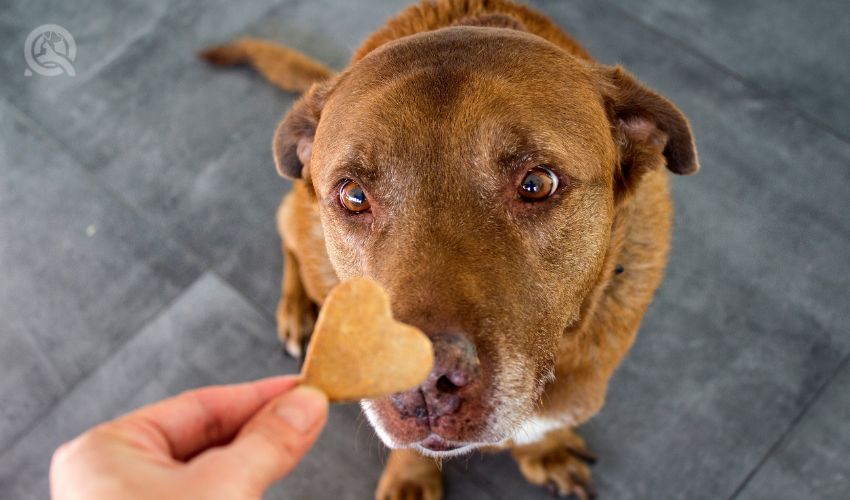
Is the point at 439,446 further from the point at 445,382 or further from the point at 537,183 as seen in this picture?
the point at 537,183

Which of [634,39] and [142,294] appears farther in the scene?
[634,39]

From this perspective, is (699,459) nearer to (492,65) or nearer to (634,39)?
(492,65)

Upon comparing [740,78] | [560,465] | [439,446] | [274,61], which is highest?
[274,61]

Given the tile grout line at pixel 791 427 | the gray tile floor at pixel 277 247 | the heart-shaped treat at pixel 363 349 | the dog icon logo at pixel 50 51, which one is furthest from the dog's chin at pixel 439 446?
the dog icon logo at pixel 50 51

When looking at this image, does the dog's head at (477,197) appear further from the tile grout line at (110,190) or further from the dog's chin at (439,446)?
the tile grout line at (110,190)

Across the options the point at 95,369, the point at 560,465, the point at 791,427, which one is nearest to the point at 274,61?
the point at 95,369

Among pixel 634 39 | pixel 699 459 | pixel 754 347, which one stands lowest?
pixel 699 459

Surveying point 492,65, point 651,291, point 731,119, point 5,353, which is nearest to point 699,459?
point 651,291
